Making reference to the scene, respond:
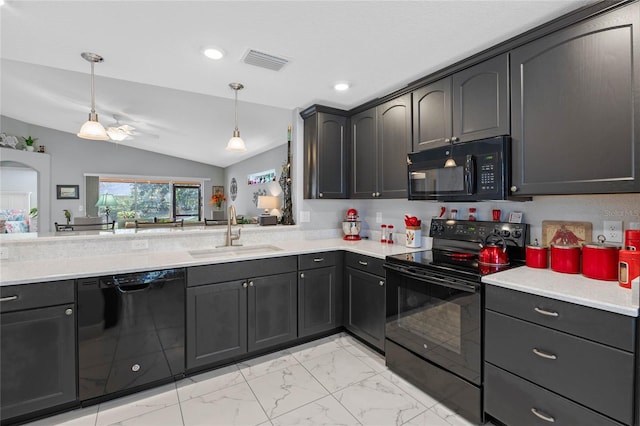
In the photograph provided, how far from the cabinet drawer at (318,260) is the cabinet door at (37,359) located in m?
1.58

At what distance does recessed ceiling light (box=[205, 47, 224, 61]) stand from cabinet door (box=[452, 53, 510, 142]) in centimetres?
165

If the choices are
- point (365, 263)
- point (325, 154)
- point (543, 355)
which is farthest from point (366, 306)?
point (325, 154)

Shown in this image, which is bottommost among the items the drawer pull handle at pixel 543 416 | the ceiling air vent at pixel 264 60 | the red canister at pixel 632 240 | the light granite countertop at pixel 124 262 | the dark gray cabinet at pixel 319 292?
the drawer pull handle at pixel 543 416

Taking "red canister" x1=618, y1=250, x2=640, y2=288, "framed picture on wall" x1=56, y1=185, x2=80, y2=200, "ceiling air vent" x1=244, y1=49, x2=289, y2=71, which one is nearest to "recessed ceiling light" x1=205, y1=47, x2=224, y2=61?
"ceiling air vent" x1=244, y1=49, x2=289, y2=71

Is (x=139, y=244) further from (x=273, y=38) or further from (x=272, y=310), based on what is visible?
(x=273, y=38)

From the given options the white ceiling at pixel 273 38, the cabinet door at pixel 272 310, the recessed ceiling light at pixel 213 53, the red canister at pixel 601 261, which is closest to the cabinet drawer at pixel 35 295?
the cabinet door at pixel 272 310

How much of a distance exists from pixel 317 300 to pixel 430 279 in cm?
114

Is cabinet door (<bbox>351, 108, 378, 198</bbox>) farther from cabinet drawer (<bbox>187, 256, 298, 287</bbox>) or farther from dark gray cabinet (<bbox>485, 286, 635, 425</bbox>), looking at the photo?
dark gray cabinet (<bbox>485, 286, 635, 425</bbox>)

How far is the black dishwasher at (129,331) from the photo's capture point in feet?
5.92

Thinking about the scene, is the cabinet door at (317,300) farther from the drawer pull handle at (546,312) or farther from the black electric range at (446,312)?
the drawer pull handle at (546,312)

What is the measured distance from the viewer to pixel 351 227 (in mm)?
3230

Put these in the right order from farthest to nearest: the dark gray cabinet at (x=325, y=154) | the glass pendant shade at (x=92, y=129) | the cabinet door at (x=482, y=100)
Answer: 1. the dark gray cabinet at (x=325, y=154)
2. the glass pendant shade at (x=92, y=129)
3. the cabinet door at (x=482, y=100)

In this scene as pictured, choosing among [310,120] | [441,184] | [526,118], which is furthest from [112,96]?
[526,118]

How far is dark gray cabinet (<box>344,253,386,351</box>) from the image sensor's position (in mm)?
2418
